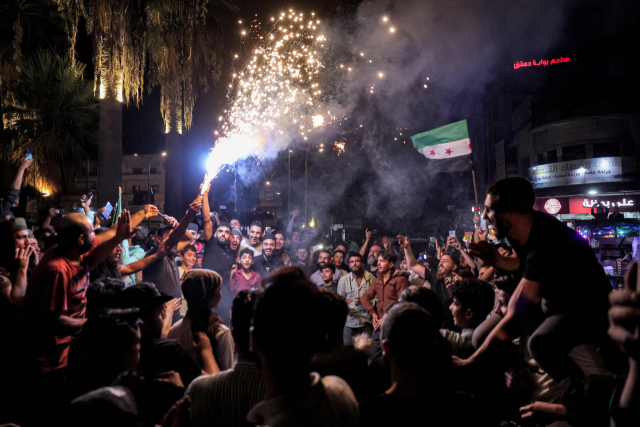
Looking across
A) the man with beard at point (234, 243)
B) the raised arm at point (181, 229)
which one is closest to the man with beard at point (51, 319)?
the raised arm at point (181, 229)

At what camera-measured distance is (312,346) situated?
139 cm

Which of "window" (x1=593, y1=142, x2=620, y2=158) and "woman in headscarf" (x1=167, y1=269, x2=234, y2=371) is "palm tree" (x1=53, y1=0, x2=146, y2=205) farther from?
"window" (x1=593, y1=142, x2=620, y2=158)

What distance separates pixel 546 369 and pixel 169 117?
31.9ft

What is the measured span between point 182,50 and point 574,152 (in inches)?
1166

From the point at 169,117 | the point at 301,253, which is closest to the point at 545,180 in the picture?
the point at 301,253

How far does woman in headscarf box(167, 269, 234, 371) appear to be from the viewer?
9.03 feet

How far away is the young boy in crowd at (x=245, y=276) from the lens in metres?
6.28

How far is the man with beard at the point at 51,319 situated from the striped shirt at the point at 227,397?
1804mm

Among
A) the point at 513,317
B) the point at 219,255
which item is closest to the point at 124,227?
the point at 219,255

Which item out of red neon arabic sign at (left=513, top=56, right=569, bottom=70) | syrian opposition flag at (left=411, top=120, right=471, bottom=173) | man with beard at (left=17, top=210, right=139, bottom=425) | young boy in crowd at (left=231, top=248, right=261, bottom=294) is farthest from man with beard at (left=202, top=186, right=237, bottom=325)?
red neon arabic sign at (left=513, top=56, right=569, bottom=70)

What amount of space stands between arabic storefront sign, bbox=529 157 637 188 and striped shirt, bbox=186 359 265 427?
31.2 m

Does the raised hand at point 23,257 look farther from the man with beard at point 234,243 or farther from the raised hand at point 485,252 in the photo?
the raised hand at point 485,252

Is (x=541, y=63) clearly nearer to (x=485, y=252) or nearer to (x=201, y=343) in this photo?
(x=485, y=252)

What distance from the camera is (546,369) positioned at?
275 cm
